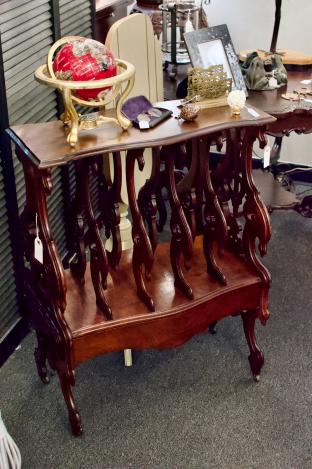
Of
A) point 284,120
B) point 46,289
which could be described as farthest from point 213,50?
point 46,289

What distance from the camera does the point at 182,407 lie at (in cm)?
216

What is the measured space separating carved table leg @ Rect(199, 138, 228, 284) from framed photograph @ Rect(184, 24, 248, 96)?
30.2 inches

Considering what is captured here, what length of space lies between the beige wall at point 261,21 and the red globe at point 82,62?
2.04m

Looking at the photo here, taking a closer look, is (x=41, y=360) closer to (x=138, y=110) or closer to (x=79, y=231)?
(x=79, y=231)

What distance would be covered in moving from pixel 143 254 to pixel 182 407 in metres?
0.63

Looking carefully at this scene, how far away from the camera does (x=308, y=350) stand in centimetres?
242

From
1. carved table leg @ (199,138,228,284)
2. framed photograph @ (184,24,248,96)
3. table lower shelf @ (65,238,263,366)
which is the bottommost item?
table lower shelf @ (65,238,263,366)

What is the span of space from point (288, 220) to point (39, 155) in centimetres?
202

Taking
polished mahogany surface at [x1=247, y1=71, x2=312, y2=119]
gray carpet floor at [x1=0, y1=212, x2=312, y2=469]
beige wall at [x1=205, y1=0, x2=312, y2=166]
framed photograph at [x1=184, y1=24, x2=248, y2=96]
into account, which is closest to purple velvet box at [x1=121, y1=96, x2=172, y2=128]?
framed photograph at [x1=184, y1=24, x2=248, y2=96]

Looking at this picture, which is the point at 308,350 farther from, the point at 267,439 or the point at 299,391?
the point at 267,439

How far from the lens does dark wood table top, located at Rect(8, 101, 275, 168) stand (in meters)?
1.62

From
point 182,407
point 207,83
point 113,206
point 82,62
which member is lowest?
point 182,407

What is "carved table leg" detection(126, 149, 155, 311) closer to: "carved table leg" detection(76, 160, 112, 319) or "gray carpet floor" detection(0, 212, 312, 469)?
"carved table leg" detection(76, 160, 112, 319)

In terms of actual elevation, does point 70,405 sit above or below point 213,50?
below
